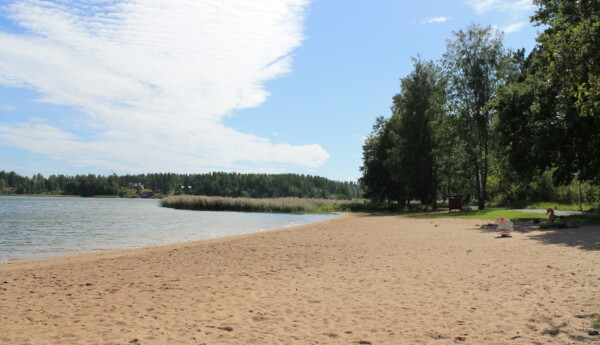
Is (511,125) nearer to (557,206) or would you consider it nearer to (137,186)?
(557,206)

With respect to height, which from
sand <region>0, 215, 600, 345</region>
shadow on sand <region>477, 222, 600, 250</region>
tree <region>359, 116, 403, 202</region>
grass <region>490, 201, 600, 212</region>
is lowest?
sand <region>0, 215, 600, 345</region>

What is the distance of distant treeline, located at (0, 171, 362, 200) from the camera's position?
151000mm

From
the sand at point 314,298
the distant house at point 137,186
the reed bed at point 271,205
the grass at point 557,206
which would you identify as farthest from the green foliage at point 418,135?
the distant house at point 137,186

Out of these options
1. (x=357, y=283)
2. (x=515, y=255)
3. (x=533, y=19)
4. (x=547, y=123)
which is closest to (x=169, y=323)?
(x=357, y=283)

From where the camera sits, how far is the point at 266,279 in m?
8.77

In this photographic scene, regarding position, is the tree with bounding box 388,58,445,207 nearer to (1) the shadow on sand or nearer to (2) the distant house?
(1) the shadow on sand

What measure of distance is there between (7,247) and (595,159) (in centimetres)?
2746

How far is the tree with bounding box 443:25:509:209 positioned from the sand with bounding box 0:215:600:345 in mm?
22059

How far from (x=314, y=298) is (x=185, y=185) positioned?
168684mm

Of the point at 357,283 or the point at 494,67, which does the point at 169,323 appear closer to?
the point at 357,283

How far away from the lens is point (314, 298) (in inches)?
275

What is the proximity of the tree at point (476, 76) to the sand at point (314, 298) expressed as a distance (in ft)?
72.4

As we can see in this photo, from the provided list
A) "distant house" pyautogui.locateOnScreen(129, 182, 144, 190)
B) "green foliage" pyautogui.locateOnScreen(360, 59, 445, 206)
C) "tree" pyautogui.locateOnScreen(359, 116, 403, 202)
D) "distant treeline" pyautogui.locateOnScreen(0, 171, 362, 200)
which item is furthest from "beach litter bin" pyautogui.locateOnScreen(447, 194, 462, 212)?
"distant house" pyautogui.locateOnScreen(129, 182, 144, 190)

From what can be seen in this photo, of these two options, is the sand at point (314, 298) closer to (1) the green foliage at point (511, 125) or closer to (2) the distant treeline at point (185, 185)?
(1) the green foliage at point (511, 125)
